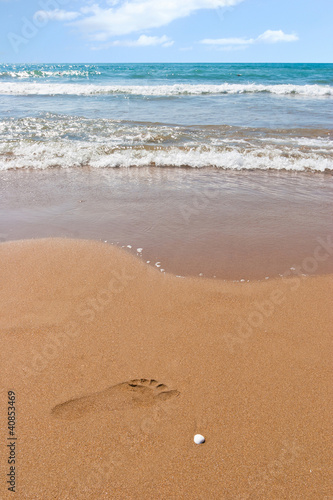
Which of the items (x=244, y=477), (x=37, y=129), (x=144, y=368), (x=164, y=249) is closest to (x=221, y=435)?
(x=244, y=477)

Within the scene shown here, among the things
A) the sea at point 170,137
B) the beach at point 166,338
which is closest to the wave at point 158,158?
the sea at point 170,137

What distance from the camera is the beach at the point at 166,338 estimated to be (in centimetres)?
196

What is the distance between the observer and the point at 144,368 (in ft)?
8.34

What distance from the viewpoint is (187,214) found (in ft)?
17.0

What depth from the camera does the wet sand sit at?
3986mm

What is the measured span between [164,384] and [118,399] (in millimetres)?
348

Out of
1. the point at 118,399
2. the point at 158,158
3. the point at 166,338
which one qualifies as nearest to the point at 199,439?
the point at 118,399

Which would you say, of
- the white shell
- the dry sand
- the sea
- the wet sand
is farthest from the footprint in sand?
the sea

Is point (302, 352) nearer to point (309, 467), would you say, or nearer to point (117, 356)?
point (309, 467)

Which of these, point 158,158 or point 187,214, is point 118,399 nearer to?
point 187,214

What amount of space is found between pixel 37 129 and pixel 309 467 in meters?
11.8

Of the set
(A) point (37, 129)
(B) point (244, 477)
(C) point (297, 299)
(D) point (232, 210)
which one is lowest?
(B) point (244, 477)

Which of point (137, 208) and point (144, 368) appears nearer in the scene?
point (144, 368)

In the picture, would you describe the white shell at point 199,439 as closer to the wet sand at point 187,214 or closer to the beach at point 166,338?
the beach at point 166,338
